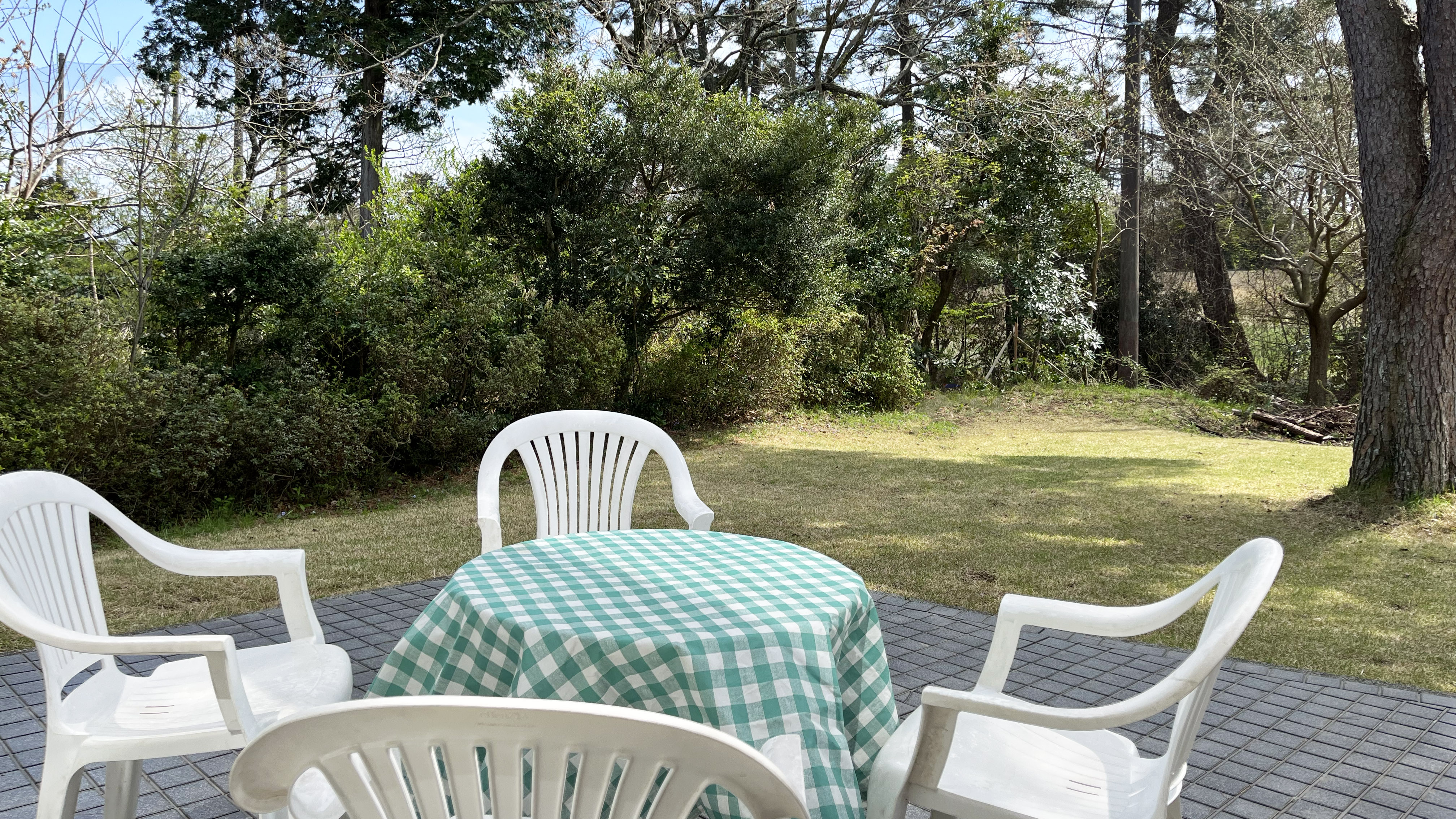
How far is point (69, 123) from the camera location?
738 centimetres

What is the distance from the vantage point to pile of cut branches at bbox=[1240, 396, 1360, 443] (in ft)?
35.6

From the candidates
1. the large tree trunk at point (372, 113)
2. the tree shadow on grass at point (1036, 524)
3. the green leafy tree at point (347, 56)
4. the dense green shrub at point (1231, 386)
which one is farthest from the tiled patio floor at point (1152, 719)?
the dense green shrub at point (1231, 386)

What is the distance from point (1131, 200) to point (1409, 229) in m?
10.0

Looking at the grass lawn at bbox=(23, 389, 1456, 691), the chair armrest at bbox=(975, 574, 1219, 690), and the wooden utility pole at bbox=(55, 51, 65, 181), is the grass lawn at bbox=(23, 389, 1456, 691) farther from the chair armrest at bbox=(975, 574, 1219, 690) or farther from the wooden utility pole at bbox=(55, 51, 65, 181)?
the wooden utility pole at bbox=(55, 51, 65, 181)

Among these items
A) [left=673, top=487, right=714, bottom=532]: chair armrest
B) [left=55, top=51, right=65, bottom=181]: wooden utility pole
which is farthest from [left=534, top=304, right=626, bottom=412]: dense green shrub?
[left=673, top=487, right=714, bottom=532]: chair armrest

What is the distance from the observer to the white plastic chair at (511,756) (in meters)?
0.97

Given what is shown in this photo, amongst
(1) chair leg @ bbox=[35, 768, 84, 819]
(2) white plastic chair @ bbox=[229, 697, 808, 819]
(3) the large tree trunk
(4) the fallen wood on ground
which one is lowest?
(4) the fallen wood on ground

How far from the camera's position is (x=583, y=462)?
3.67m

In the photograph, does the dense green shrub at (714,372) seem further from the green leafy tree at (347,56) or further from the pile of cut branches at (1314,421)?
the pile of cut branches at (1314,421)

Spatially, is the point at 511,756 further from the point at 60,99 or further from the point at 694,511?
the point at 60,99

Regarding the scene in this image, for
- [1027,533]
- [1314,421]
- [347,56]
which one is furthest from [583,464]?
[1314,421]

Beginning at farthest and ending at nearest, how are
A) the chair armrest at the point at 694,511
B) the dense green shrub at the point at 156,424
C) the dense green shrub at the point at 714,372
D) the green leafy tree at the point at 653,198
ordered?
1. the dense green shrub at the point at 714,372
2. the green leafy tree at the point at 653,198
3. the dense green shrub at the point at 156,424
4. the chair armrest at the point at 694,511

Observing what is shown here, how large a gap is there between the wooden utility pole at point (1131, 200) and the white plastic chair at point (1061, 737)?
14151mm

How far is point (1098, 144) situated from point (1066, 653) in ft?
40.7
